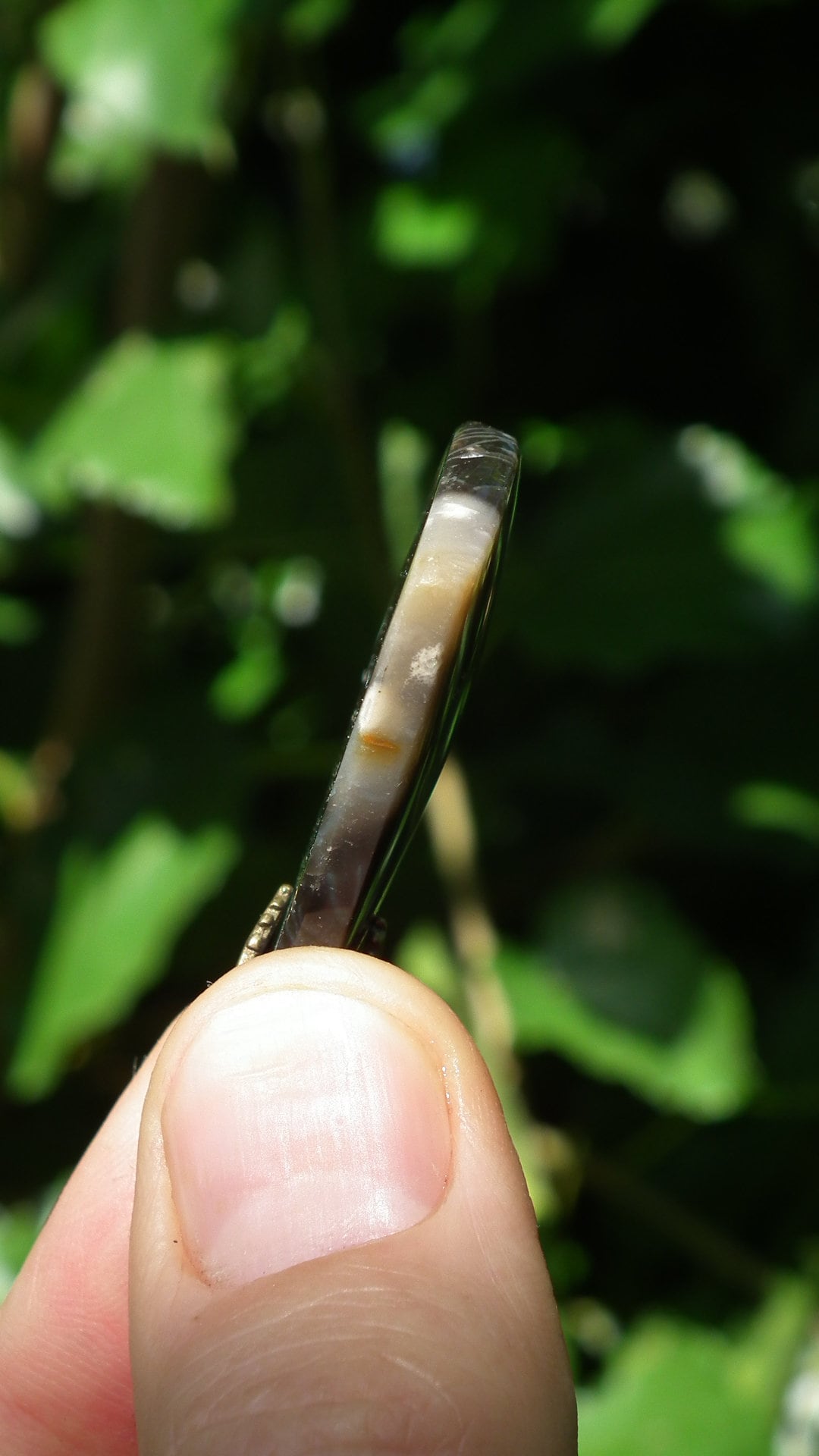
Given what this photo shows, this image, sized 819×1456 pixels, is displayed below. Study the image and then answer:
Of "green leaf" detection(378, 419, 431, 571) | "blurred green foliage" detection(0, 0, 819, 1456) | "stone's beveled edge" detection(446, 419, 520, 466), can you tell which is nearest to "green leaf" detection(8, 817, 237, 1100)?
"blurred green foliage" detection(0, 0, 819, 1456)

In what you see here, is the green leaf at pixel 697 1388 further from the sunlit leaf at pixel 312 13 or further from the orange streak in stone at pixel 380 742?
the sunlit leaf at pixel 312 13

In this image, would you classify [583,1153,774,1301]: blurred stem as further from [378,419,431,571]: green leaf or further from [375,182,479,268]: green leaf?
[375,182,479,268]: green leaf

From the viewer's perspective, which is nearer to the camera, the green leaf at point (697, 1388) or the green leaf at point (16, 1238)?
the green leaf at point (697, 1388)

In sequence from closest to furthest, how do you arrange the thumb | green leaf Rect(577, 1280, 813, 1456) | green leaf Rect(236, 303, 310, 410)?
the thumb
green leaf Rect(577, 1280, 813, 1456)
green leaf Rect(236, 303, 310, 410)

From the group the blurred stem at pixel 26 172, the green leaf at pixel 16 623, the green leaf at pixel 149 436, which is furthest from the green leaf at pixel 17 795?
the blurred stem at pixel 26 172

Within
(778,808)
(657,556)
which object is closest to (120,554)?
(657,556)

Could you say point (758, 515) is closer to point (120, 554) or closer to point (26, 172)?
point (120, 554)
